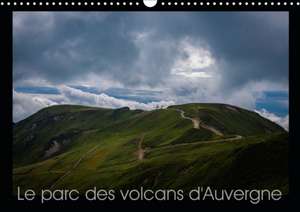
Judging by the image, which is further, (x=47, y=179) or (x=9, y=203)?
(x=47, y=179)

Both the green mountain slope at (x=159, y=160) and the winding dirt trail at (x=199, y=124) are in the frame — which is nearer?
the green mountain slope at (x=159, y=160)

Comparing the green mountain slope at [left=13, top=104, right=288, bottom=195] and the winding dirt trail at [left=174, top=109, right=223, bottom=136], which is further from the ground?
the winding dirt trail at [left=174, top=109, right=223, bottom=136]

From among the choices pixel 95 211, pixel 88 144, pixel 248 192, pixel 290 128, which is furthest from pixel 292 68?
pixel 88 144

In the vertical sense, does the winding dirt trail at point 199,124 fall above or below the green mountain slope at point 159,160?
above

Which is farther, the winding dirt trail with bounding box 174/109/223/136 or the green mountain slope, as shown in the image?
the winding dirt trail with bounding box 174/109/223/136

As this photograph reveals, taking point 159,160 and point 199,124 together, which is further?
point 199,124

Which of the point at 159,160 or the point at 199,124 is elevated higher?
the point at 199,124
